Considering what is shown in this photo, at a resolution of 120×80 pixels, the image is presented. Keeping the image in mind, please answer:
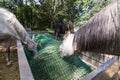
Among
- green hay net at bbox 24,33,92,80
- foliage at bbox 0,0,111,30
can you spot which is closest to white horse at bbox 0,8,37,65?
green hay net at bbox 24,33,92,80

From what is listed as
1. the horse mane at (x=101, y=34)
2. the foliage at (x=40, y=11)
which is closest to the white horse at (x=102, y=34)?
the horse mane at (x=101, y=34)

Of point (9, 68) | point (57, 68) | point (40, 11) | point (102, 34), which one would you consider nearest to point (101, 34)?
point (102, 34)

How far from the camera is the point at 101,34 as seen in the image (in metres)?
1.56

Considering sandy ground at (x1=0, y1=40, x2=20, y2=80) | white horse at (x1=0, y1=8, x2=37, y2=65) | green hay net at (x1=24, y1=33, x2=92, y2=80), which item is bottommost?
sandy ground at (x1=0, y1=40, x2=20, y2=80)

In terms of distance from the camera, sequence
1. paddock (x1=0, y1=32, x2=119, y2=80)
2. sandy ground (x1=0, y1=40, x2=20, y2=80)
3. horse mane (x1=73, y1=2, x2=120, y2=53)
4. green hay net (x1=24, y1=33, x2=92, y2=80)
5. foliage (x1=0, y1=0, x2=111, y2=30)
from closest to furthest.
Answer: horse mane (x1=73, y1=2, x2=120, y2=53) → paddock (x1=0, y1=32, x2=119, y2=80) → green hay net (x1=24, y1=33, x2=92, y2=80) → sandy ground (x1=0, y1=40, x2=20, y2=80) → foliage (x1=0, y1=0, x2=111, y2=30)

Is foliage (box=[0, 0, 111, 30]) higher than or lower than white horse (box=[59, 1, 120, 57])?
higher

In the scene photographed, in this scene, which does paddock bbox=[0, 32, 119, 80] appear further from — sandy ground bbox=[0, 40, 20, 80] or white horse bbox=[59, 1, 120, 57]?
white horse bbox=[59, 1, 120, 57]

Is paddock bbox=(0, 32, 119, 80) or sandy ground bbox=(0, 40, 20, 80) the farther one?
sandy ground bbox=(0, 40, 20, 80)

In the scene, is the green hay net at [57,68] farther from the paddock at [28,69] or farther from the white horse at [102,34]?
the white horse at [102,34]

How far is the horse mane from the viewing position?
153cm

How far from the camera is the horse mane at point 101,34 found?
60.1 inches

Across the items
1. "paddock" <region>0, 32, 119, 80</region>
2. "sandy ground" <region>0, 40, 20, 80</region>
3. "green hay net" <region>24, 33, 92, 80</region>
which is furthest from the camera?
"sandy ground" <region>0, 40, 20, 80</region>

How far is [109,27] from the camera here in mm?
1529

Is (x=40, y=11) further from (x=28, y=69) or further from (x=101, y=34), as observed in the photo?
(x=101, y=34)
